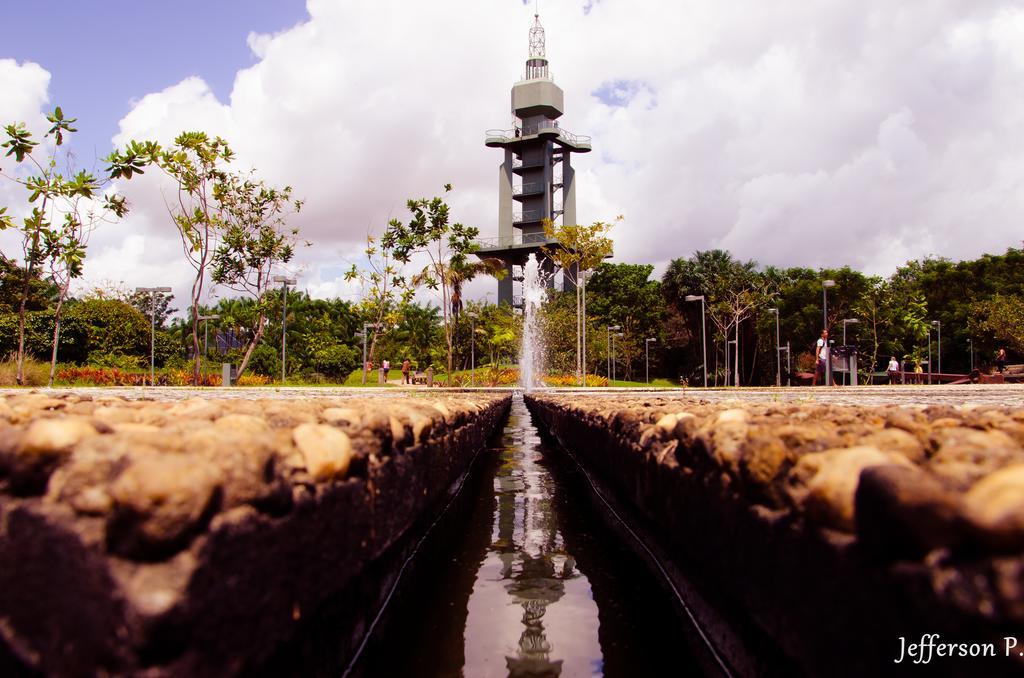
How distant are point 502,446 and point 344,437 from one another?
6.39 metres

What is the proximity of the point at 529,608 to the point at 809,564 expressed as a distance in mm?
1403

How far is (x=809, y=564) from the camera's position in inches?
45.1

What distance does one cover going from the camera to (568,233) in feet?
115

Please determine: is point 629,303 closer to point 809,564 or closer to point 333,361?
point 333,361

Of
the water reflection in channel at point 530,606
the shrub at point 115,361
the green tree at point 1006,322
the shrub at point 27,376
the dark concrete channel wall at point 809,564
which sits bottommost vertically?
the water reflection in channel at point 530,606

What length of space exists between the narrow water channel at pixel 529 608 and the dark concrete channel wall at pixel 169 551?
1.95 ft

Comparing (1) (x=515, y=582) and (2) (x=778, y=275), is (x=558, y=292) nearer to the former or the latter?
(2) (x=778, y=275)

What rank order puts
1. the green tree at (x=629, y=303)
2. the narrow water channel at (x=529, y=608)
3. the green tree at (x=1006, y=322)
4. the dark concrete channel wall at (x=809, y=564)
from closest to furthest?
the dark concrete channel wall at (x=809, y=564)
the narrow water channel at (x=529, y=608)
the green tree at (x=1006, y=322)
the green tree at (x=629, y=303)

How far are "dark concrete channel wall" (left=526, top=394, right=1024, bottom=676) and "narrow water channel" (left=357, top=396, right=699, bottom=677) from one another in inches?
8.2

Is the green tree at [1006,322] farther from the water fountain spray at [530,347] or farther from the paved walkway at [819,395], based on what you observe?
the paved walkway at [819,395]

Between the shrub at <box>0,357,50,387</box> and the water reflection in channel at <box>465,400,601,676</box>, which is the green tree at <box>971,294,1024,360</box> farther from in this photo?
the shrub at <box>0,357,50,387</box>

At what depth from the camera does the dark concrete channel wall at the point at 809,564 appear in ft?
2.56

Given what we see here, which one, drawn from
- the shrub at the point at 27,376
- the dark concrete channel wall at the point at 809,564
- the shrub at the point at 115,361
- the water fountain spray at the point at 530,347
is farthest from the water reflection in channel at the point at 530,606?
the shrub at the point at 115,361

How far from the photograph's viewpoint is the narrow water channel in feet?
6.27
